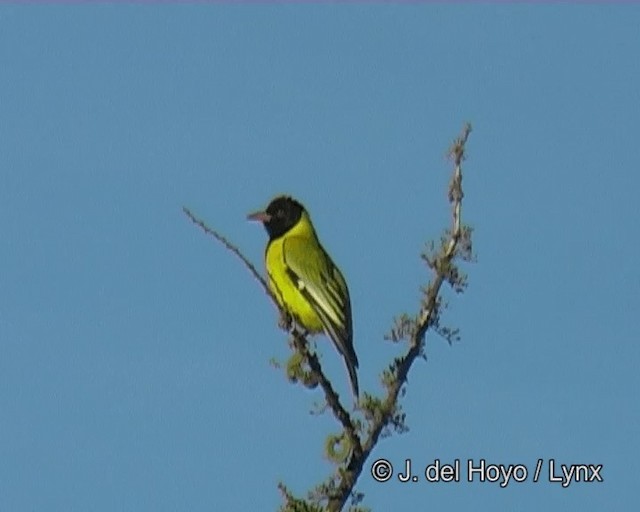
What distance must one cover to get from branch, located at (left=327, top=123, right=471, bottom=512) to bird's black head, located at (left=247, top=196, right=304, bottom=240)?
368cm

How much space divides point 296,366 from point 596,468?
2.29 metres

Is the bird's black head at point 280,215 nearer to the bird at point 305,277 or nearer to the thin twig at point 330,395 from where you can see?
the bird at point 305,277

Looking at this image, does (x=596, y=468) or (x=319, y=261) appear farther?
(x=319, y=261)

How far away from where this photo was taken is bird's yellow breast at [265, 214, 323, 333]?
8492mm

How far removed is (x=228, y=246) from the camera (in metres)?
5.51

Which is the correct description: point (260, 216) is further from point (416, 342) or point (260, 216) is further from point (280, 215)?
point (416, 342)

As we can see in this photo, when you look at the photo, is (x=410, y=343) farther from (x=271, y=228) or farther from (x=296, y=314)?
(x=271, y=228)

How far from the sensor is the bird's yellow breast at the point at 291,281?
849 centimetres

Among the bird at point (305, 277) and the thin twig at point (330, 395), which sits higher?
the bird at point (305, 277)

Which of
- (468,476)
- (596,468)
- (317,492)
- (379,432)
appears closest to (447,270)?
(379,432)

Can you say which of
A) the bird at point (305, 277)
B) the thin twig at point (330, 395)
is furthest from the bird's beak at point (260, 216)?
the thin twig at point (330, 395)

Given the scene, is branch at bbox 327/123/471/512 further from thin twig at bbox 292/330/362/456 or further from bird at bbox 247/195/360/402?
bird at bbox 247/195/360/402

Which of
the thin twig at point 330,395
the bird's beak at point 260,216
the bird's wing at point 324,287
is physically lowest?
the thin twig at point 330,395

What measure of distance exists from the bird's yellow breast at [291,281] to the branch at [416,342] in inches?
104
